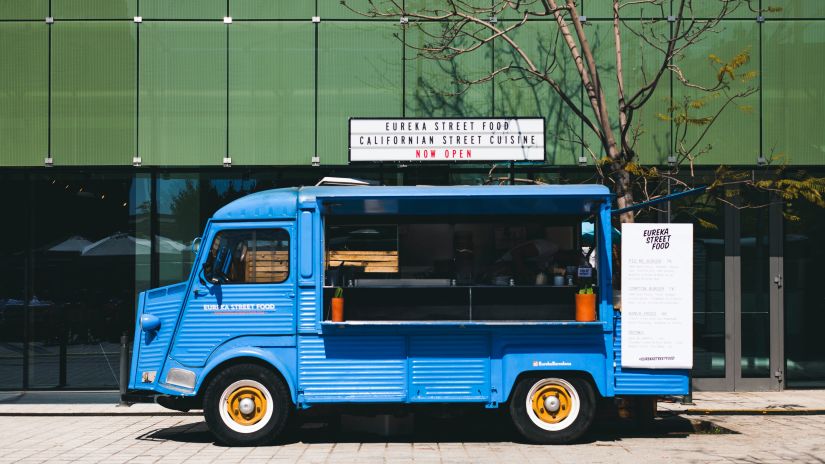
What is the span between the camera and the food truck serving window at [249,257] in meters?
11.4

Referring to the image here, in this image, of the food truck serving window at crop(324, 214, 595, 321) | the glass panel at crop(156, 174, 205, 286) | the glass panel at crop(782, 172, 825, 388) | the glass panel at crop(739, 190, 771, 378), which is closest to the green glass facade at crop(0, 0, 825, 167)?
the glass panel at crop(156, 174, 205, 286)

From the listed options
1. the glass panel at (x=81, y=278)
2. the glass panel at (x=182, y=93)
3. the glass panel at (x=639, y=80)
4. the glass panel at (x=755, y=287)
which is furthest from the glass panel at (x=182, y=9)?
the glass panel at (x=755, y=287)

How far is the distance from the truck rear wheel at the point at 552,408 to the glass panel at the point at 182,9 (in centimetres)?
849

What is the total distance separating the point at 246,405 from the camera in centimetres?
1121

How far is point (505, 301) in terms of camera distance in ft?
36.8

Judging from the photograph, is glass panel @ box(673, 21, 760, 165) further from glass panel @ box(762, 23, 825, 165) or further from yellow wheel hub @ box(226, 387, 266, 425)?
yellow wheel hub @ box(226, 387, 266, 425)

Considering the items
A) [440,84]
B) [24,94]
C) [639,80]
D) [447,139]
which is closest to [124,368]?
[24,94]

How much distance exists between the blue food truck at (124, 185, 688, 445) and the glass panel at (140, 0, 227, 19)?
5686 millimetres

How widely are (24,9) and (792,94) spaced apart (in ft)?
41.8

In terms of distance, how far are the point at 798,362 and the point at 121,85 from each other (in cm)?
1225

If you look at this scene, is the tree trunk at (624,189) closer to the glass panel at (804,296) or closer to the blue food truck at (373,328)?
the blue food truck at (373,328)

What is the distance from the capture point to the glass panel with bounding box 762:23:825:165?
628 inches

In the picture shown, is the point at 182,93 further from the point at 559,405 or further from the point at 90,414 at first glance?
the point at 559,405

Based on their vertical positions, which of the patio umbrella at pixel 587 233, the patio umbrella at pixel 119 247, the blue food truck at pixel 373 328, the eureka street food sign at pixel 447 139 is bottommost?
the blue food truck at pixel 373 328
